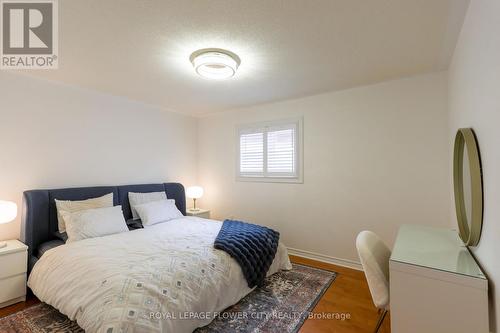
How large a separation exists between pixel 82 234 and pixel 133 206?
0.88 metres

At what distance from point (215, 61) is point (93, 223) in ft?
7.21

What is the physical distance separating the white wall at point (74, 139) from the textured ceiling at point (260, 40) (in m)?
0.29

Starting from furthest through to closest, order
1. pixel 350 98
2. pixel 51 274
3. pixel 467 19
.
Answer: pixel 350 98 < pixel 51 274 < pixel 467 19

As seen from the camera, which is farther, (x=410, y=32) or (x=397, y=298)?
(x=410, y=32)

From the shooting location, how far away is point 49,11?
5.38 ft

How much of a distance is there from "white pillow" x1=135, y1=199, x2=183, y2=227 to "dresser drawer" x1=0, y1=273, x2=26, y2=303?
4.04 feet

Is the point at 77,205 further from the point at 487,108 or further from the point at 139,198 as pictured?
the point at 487,108

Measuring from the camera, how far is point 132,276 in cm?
169

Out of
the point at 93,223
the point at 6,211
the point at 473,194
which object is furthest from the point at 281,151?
the point at 6,211

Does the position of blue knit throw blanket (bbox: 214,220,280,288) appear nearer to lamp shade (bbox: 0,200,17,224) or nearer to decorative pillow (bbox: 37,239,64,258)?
decorative pillow (bbox: 37,239,64,258)

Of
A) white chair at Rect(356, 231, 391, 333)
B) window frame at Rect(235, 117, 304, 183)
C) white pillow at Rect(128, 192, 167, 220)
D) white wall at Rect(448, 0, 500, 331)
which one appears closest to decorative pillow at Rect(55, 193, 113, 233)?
white pillow at Rect(128, 192, 167, 220)

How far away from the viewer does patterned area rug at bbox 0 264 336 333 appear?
1928 millimetres

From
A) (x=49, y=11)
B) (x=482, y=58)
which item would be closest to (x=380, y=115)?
(x=482, y=58)

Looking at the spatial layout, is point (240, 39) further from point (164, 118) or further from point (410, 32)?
point (164, 118)
